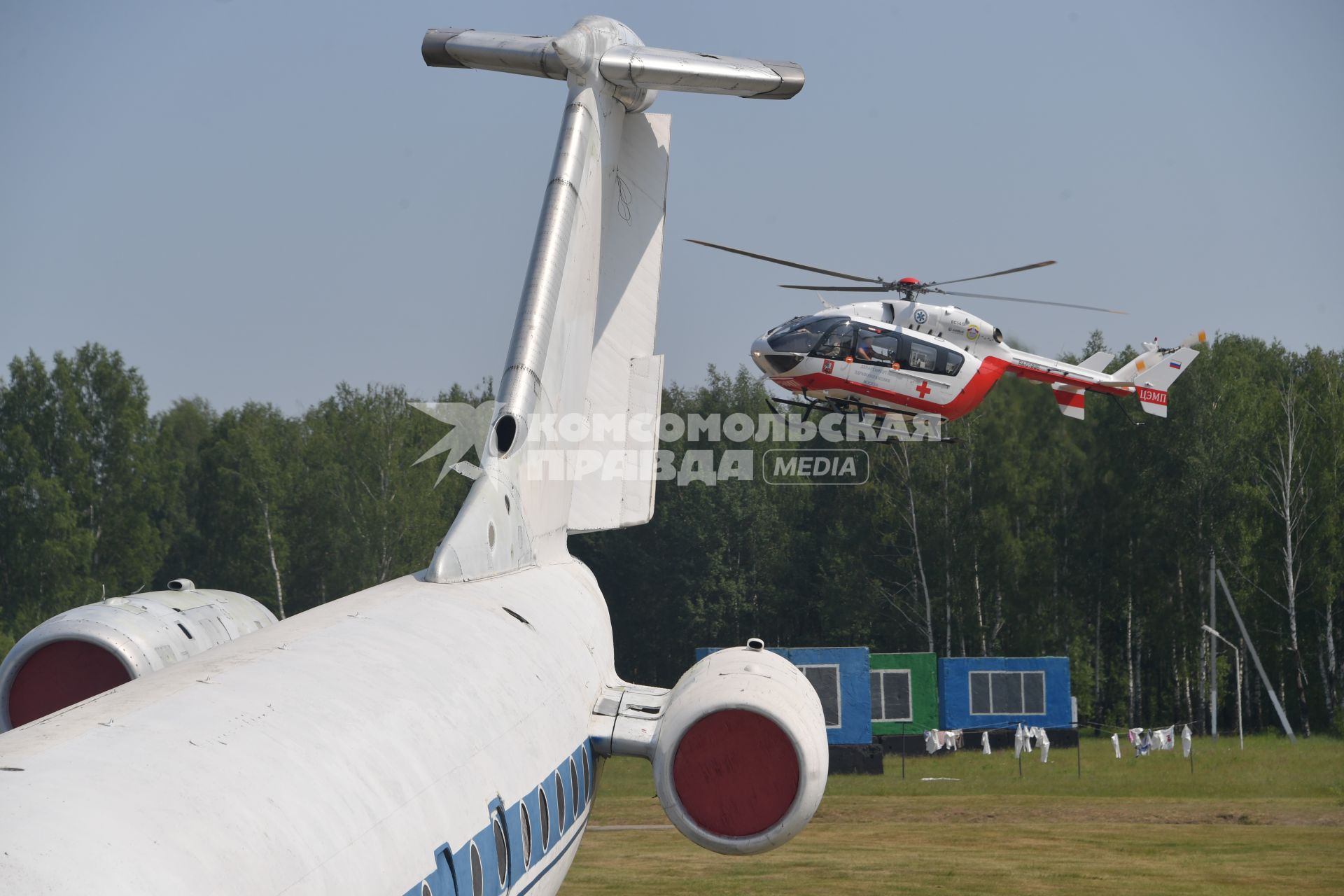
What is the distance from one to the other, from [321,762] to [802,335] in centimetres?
2078

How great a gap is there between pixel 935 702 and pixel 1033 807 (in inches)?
331

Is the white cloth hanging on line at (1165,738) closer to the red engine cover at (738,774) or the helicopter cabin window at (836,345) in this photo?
the helicopter cabin window at (836,345)

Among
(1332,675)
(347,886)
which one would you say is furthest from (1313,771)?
(347,886)

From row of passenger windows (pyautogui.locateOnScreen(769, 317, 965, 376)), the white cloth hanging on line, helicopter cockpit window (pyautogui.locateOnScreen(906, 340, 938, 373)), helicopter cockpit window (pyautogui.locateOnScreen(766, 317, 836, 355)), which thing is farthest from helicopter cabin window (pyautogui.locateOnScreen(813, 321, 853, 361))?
the white cloth hanging on line

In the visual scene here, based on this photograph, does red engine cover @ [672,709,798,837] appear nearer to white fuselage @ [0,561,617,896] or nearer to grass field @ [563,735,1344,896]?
white fuselage @ [0,561,617,896]

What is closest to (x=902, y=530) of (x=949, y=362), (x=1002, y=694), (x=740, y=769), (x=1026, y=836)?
(x=1002, y=694)

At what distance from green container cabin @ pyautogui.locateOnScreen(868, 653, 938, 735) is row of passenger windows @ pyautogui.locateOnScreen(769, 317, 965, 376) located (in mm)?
8254

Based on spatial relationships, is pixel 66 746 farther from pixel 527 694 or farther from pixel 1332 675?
pixel 1332 675

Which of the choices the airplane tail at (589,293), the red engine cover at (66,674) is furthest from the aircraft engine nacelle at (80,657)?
the airplane tail at (589,293)

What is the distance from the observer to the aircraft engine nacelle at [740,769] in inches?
265

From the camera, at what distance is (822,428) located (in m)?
48.8

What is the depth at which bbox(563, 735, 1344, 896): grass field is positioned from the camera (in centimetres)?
1562

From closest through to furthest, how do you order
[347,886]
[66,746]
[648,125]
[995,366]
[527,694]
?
1. [66,746]
2. [347,886]
3. [527,694]
4. [648,125]
5. [995,366]

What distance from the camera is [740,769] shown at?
6777 mm
